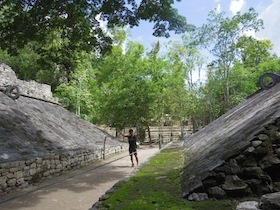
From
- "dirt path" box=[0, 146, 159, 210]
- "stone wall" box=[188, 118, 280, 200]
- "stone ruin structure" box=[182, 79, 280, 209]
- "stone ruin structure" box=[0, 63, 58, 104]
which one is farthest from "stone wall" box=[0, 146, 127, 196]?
"stone wall" box=[188, 118, 280, 200]

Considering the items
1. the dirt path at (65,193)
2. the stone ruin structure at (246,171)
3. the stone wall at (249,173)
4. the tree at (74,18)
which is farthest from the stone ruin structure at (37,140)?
the stone wall at (249,173)

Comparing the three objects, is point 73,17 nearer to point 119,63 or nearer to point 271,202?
point 271,202

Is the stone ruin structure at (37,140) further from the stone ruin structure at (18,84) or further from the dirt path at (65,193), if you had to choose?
the dirt path at (65,193)

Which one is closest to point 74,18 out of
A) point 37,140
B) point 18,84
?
point 37,140

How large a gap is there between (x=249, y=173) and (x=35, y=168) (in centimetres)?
652

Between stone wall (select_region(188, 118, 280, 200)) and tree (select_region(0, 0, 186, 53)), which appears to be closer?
stone wall (select_region(188, 118, 280, 200))

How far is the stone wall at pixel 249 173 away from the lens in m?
4.06

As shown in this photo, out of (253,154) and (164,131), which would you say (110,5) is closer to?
(253,154)

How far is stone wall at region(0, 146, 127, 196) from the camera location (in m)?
7.25

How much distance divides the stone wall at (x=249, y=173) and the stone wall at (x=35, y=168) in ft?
16.8

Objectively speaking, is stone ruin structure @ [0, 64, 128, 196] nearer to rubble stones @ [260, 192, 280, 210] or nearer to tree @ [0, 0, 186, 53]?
tree @ [0, 0, 186, 53]

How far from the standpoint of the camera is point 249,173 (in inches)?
165

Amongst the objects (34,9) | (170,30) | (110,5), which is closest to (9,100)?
(34,9)

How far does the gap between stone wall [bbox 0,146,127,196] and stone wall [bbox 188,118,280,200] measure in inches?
201
